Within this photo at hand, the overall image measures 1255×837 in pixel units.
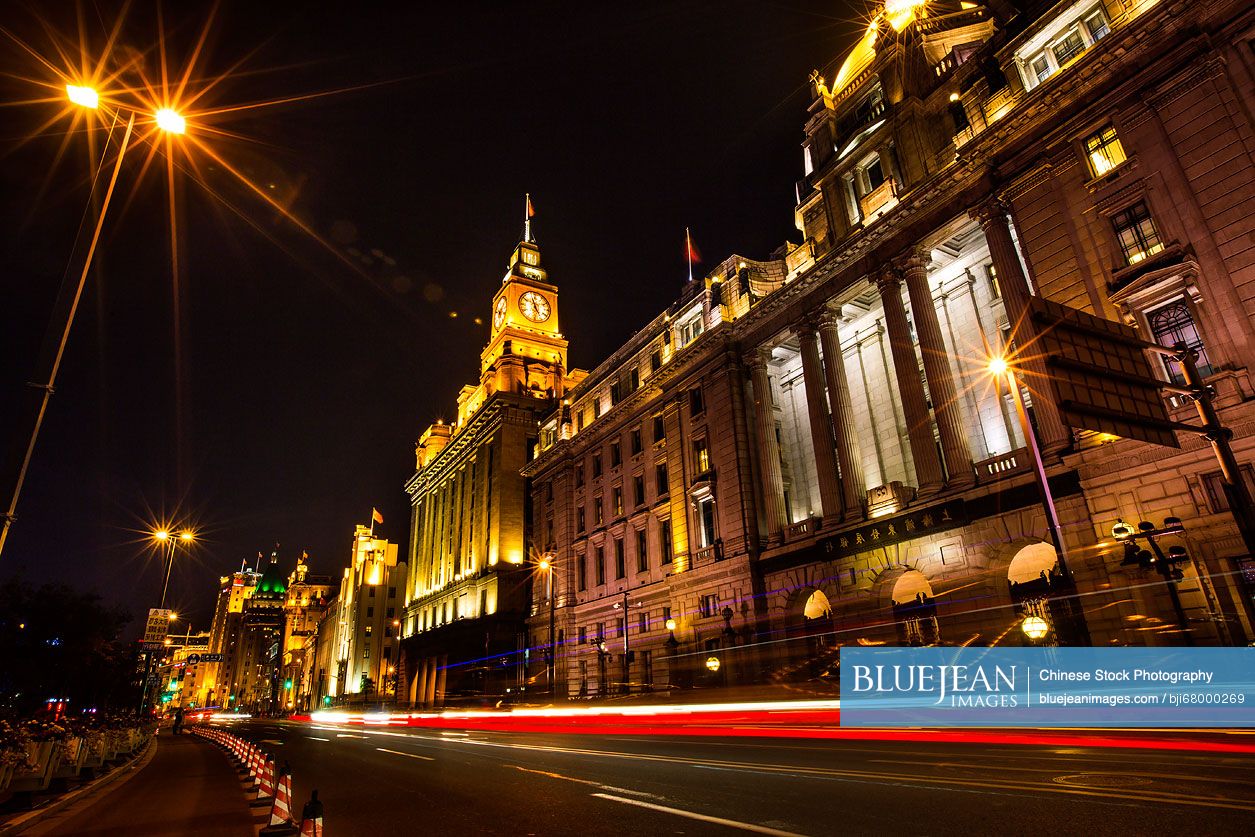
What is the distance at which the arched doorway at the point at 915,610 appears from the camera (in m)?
24.1

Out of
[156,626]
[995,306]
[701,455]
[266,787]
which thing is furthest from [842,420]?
[156,626]

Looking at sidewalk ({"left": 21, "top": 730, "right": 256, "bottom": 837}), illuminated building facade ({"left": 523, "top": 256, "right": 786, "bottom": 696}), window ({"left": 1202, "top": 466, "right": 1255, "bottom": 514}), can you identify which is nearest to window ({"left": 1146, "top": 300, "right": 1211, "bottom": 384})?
window ({"left": 1202, "top": 466, "right": 1255, "bottom": 514})

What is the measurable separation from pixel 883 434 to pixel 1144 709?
18.8 m

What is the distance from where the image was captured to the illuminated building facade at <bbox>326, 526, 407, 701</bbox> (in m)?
101

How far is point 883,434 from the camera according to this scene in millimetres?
33000

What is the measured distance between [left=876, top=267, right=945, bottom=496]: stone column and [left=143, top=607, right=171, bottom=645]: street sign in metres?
33.7

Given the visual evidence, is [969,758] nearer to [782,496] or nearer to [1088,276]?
[1088,276]

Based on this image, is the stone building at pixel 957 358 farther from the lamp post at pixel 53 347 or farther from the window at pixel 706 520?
the lamp post at pixel 53 347

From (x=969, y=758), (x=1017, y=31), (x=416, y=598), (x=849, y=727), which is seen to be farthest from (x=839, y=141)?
(x=416, y=598)

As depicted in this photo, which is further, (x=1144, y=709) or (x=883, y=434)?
(x=883, y=434)

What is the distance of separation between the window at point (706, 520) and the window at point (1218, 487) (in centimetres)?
2165

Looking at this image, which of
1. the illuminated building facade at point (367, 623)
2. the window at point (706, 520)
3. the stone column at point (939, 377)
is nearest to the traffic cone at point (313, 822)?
the stone column at point (939, 377)

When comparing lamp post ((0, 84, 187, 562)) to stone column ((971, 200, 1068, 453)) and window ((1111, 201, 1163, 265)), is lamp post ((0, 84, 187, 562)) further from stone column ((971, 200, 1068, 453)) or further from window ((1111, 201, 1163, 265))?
window ((1111, 201, 1163, 265))

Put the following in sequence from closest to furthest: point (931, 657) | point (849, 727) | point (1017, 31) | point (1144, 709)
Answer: point (1144, 709) → point (849, 727) → point (931, 657) → point (1017, 31)
